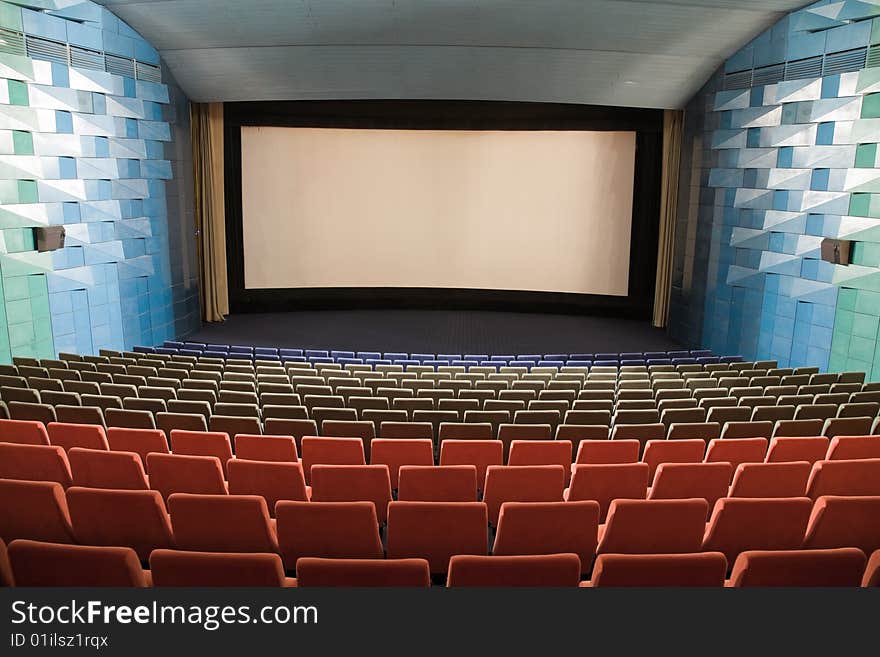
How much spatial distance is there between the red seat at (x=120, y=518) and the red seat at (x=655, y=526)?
7.22 ft

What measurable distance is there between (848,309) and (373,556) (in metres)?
9.21

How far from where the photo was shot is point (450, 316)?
16.0 m

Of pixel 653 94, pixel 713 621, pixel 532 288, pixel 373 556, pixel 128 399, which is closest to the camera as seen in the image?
pixel 713 621

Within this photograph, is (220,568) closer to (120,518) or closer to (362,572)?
(362,572)

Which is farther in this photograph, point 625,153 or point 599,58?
point 625,153

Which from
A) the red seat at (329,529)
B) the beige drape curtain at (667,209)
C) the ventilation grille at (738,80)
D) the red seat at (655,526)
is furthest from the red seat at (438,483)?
the beige drape curtain at (667,209)

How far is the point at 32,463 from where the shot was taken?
399 cm

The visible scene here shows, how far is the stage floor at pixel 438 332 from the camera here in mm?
13398

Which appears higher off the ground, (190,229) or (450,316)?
(190,229)

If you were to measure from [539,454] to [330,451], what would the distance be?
158 centimetres

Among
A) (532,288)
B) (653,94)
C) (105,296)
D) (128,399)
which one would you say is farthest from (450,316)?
(128,399)

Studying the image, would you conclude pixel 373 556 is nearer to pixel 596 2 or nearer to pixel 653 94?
pixel 596 2

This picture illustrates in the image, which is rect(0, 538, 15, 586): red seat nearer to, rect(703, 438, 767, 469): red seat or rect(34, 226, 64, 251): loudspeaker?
rect(703, 438, 767, 469): red seat

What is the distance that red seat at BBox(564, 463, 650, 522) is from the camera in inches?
158
